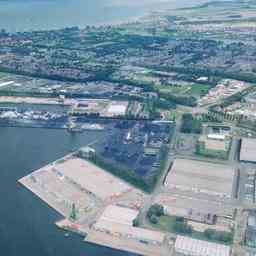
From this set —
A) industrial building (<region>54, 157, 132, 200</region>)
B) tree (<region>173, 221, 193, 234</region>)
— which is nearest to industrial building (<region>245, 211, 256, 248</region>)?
tree (<region>173, 221, 193, 234</region>)

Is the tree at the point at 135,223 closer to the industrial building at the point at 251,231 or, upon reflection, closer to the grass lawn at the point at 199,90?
the industrial building at the point at 251,231

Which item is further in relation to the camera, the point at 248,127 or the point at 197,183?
the point at 248,127

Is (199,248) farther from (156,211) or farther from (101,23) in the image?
(101,23)

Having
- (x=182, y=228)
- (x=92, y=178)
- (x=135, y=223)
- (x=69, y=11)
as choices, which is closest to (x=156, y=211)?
(x=135, y=223)

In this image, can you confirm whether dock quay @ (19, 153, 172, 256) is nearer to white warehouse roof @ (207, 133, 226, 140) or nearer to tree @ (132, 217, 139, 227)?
tree @ (132, 217, 139, 227)

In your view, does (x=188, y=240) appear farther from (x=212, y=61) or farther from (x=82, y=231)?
(x=212, y=61)

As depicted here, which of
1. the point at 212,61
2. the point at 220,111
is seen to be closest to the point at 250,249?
the point at 220,111
